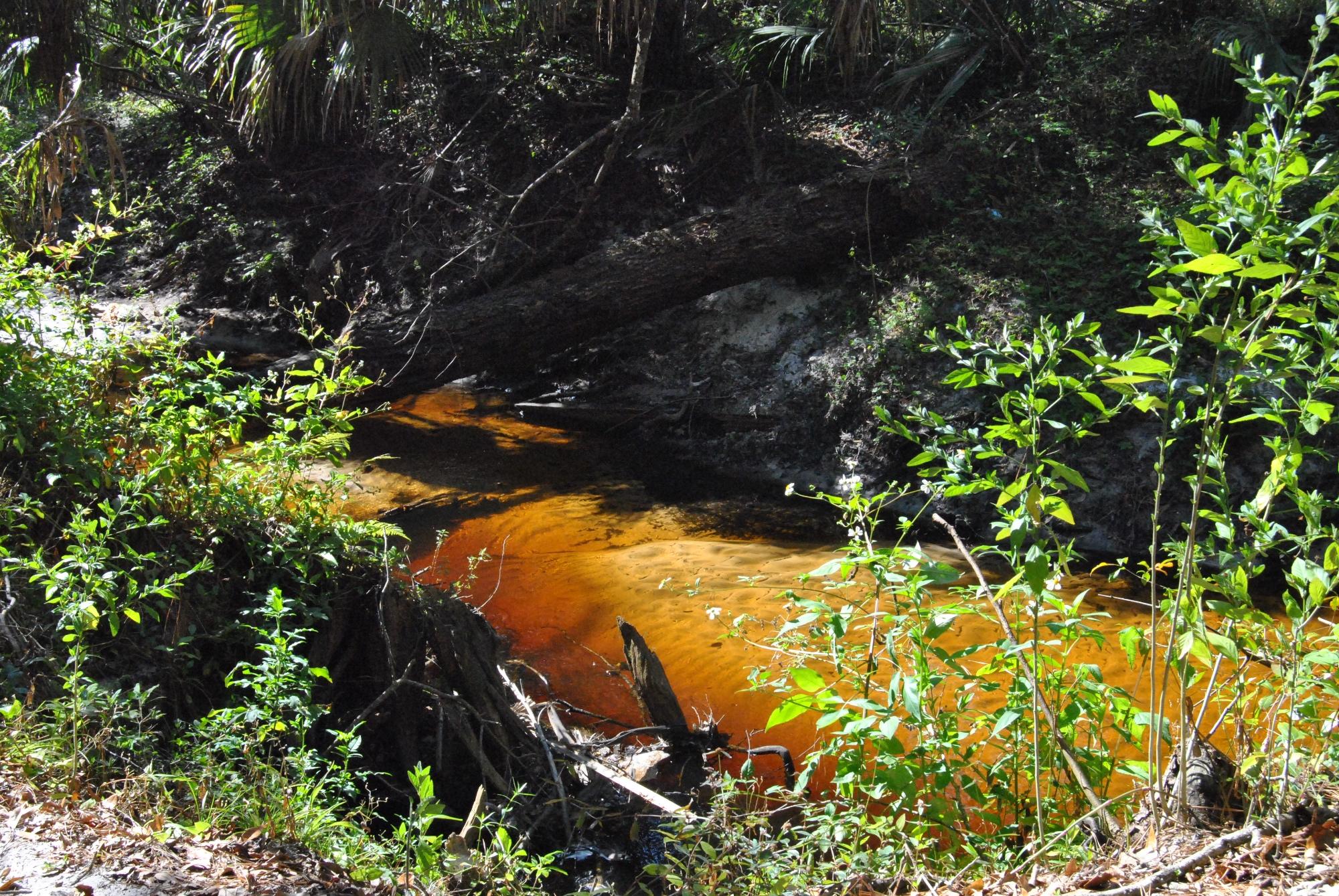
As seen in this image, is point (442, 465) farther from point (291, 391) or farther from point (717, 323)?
point (291, 391)

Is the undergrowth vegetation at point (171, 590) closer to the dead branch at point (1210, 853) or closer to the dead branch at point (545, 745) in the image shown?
the dead branch at point (545, 745)

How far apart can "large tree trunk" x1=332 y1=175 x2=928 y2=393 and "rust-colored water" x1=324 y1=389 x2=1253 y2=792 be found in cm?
79

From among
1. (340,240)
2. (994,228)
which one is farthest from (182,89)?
(994,228)

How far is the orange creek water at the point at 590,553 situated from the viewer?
4660mm

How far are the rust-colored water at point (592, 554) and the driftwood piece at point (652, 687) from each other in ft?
0.98

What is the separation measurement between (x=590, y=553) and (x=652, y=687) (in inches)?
86.9

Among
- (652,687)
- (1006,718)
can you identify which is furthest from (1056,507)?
(652,687)

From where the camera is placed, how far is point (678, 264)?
8164 millimetres

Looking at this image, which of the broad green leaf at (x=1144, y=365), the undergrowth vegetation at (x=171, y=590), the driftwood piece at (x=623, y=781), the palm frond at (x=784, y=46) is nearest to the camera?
the broad green leaf at (x=1144, y=365)

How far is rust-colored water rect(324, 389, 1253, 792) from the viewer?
465 cm

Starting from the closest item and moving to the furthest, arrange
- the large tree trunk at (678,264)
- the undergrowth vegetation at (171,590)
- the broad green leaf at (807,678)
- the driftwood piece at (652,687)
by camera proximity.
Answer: the broad green leaf at (807,678)
the undergrowth vegetation at (171,590)
the driftwood piece at (652,687)
the large tree trunk at (678,264)

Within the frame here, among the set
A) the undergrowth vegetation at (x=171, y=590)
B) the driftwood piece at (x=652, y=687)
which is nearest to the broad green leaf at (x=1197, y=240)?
the undergrowth vegetation at (x=171, y=590)

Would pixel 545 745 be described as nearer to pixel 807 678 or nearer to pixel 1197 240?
pixel 807 678

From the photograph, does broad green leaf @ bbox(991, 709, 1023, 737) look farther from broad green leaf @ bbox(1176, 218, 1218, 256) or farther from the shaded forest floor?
broad green leaf @ bbox(1176, 218, 1218, 256)
